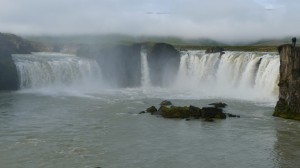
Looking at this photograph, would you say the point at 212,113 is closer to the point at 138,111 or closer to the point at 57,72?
the point at 138,111

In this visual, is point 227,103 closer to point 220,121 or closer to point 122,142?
point 220,121

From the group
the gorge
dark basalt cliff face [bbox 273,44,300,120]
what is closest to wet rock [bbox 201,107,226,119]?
the gorge

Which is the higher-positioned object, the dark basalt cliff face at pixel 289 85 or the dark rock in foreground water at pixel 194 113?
the dark basalt cliff face at pixel 289 85

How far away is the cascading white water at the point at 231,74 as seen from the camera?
145ft

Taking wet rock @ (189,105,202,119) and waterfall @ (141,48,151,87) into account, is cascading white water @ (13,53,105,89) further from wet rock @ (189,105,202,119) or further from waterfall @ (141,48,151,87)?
wet rock @ (189,105,202,119)

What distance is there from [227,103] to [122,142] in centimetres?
1702

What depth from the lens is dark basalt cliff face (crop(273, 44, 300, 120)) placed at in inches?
1299

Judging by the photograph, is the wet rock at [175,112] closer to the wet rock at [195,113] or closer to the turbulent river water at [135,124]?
the wet rock at [195,113]

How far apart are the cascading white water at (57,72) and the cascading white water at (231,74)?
1120 cm

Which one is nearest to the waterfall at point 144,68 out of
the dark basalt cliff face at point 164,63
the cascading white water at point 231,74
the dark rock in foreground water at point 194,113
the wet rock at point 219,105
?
the dark basalt cliff face at point 164,63

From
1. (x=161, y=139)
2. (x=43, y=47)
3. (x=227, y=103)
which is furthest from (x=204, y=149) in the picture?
(x=43, y=47)

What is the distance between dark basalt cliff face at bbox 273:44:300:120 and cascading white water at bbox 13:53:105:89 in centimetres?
2697

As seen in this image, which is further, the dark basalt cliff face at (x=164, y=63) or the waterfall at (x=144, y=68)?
the waterfall at (x=144, y=68)

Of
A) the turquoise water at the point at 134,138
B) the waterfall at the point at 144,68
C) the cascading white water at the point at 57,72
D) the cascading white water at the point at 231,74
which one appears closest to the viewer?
the turquoise water at the point at 134,138
